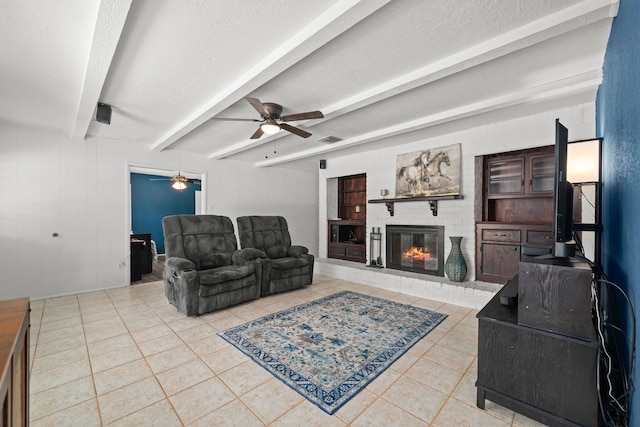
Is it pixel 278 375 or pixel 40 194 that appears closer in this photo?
pixel 278 375

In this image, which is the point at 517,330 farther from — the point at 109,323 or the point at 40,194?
the point at 40,194

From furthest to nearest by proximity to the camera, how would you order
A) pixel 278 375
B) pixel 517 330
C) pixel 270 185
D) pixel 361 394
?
pixel 270 185, pixel 278 375, pixel 361 394, pixel 517 330

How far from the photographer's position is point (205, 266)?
3.78 m

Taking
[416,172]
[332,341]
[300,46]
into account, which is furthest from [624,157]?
[416,172]

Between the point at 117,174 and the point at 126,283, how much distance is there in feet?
5.95

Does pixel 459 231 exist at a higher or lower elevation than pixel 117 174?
lower

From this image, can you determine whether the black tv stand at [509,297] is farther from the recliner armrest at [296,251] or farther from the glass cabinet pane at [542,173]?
the recliner armrest at [296,251]

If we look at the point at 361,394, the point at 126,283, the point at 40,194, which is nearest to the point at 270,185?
the point at 126,283

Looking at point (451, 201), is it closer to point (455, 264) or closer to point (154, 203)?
Result: point (455, 264)

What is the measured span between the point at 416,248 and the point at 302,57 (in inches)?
141

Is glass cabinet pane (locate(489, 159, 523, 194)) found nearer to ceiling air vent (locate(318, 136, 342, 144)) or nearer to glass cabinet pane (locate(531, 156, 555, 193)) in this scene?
glass cabinet pane (locate(531, 156, 555, 193))

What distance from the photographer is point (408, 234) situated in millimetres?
4742

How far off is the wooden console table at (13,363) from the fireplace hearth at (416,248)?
4.36 m

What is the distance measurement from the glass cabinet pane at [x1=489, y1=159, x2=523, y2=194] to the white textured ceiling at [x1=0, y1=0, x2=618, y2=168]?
2.44 ft
